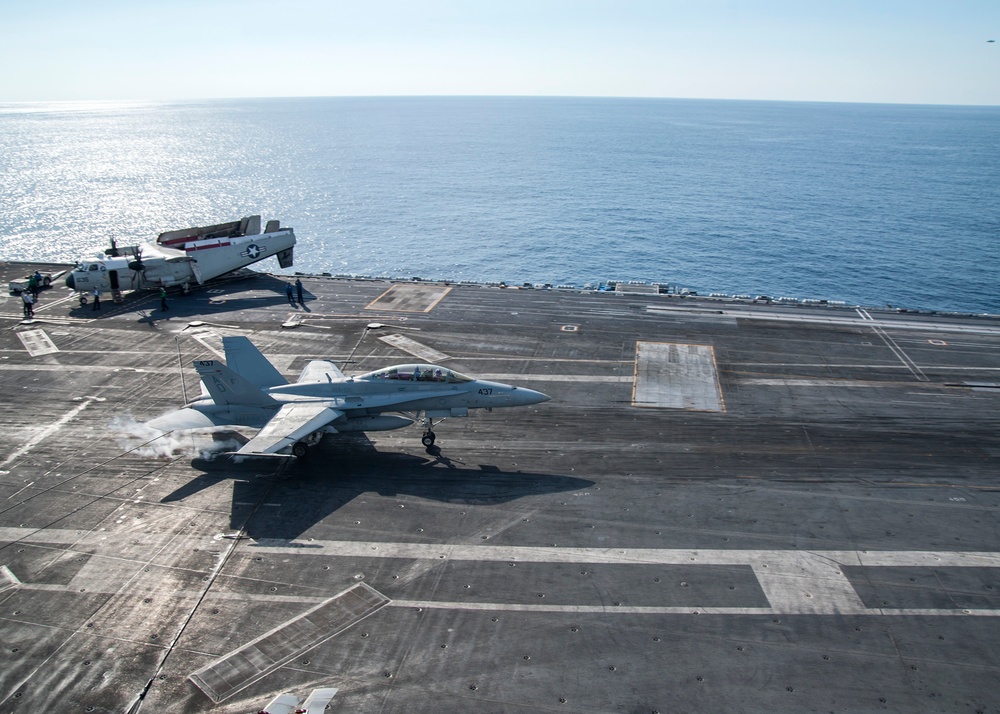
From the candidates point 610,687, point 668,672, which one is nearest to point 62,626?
point 610,687

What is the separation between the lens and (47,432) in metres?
37.5

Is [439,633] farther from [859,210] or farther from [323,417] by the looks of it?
[859,210]

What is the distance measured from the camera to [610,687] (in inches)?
816

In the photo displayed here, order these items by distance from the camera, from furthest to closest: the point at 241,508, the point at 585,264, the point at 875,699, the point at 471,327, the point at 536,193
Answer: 1. the point at 536,193
2. the point at 585,264
3. the point at 471,327
4. the point at 241,508
5. the point at 875,699

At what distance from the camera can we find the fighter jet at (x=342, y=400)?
34.0m

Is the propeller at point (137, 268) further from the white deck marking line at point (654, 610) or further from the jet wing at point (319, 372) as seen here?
the white deck marking line at point (654, 610)

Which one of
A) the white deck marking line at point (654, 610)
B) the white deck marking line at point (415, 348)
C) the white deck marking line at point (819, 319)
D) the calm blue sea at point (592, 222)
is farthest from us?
the calm blue sea at point (592, 222)

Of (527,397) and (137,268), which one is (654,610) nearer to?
(527,397)

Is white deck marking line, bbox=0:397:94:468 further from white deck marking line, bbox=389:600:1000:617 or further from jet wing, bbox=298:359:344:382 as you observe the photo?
white deck marking line, bbox=389:600:1000:617

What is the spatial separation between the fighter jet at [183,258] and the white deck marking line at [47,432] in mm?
22881

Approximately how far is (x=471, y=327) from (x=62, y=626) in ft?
123

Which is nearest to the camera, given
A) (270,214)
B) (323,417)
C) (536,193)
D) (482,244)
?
(323,417)

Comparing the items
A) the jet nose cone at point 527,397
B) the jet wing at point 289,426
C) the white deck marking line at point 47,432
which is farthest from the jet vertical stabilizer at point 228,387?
the jet nose cone at point 527,397

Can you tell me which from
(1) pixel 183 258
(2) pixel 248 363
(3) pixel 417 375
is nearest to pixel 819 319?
(3) pixel 417 375
